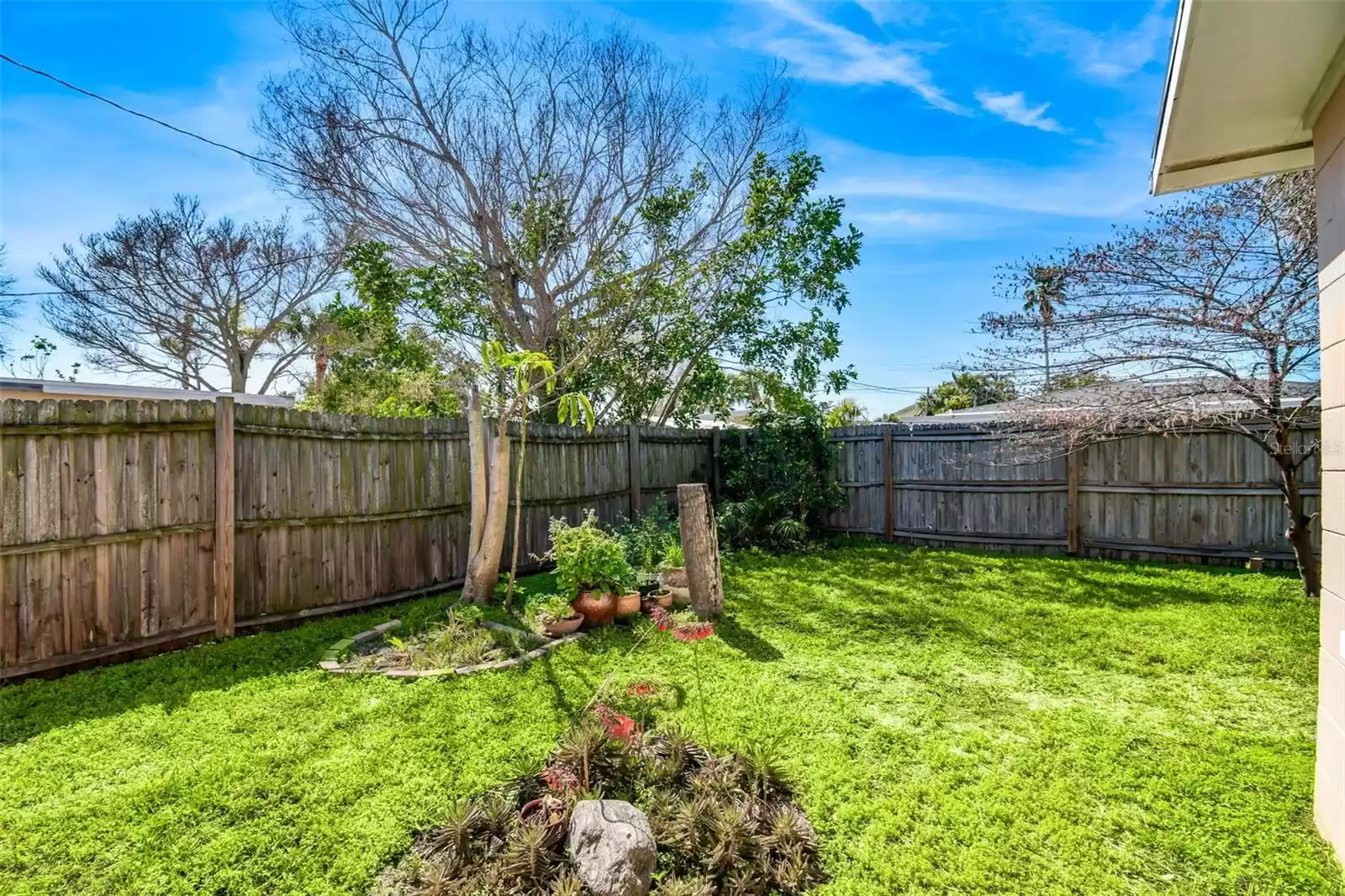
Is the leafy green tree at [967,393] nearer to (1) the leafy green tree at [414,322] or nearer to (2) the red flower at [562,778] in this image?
(2) the red flower at [562,778]

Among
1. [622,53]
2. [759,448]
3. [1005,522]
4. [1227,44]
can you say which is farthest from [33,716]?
Result: [622,53]

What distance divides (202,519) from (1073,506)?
810cm

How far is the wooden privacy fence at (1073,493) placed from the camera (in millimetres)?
6141

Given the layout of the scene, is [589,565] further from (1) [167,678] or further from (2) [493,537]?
(1) [167,678]

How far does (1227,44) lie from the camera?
5.83 feet

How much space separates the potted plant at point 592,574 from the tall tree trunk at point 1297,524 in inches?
208

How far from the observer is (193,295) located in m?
14.7

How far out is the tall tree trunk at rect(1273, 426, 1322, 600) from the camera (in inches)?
193

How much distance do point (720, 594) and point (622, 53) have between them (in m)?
8.21

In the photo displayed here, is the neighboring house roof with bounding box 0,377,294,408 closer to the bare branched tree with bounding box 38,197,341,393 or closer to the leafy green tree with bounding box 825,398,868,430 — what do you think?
the bare branched tree with bounding box 38,197,341,393

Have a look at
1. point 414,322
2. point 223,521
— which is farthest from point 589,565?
point 414,322

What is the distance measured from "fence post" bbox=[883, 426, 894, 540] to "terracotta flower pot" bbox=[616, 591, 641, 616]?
447cm

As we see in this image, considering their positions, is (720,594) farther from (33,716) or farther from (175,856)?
(33,716)

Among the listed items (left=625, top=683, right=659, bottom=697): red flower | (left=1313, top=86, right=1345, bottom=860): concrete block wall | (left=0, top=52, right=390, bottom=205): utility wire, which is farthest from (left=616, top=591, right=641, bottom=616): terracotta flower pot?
(left=0, top=52, right=390, bottom=205): utility wire
